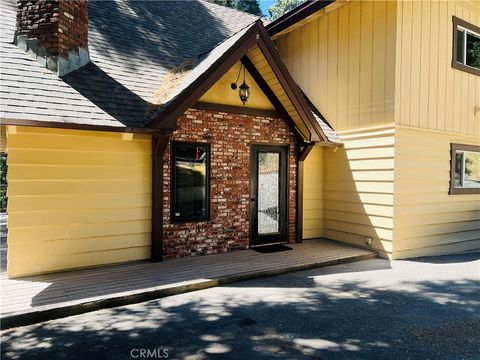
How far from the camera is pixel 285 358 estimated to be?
11.3 ft

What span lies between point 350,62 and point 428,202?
3.67 meters

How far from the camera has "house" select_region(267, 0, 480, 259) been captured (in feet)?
24.3

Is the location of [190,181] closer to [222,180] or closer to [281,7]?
[222,180]

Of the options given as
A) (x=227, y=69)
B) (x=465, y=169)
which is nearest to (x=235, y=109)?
(x=227, y=69)

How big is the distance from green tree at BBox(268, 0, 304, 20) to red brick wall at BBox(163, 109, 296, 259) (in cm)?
1845

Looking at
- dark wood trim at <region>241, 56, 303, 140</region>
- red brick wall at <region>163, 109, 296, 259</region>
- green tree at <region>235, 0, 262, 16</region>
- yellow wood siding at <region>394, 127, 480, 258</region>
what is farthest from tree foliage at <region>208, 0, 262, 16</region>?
yellow wood siding at <region>394, 127, 480, 258</region>

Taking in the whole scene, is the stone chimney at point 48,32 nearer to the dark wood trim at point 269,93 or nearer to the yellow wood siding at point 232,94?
the yellow wood siding at point 232,94

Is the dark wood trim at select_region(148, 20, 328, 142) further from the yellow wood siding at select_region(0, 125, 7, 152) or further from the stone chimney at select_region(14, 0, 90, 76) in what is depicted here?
the yellow wood siding at select_region(0, 125, 7, 152)

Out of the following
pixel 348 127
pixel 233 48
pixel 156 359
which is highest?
pixel 233 48

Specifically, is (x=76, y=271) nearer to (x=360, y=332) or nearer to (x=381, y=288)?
(x=360, y=332)

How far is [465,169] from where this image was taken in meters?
8.66

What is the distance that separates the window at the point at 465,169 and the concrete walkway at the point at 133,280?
9.57 ft

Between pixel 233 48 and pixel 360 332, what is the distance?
5.09 metres

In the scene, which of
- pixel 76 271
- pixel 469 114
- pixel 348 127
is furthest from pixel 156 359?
pixel 469 114
